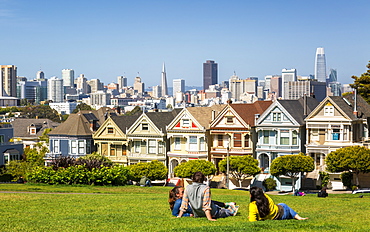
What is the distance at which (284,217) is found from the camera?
59.9 ft

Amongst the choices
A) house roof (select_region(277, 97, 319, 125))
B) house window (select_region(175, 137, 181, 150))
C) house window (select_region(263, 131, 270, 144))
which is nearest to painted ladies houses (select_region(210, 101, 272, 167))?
house window (select_region(263, 131, 270, 144))

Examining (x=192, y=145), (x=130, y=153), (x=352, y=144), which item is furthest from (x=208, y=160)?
(x=352, y=144)

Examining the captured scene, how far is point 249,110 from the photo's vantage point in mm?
58812

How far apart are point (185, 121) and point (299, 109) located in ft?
36.4

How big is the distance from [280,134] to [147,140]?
1380 cm

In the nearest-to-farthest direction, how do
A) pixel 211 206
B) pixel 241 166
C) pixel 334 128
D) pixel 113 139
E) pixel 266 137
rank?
pixel 211 206
pixel 334 128
pixel 241 166
pixel 266 137
pixel 113 139

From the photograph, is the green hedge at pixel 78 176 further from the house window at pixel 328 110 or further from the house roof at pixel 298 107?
the house window at pixel 328 110

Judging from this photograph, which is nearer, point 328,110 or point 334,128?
point 334,128

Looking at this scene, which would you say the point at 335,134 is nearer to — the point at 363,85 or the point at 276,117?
the point at 276,117

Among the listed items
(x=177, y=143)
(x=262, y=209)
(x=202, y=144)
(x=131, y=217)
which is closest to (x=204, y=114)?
(x=202, y=144)

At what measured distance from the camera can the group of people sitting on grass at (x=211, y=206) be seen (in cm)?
1760

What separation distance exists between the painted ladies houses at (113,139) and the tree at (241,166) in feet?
40.3

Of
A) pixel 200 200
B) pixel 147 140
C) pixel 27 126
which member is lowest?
pixel 200 200

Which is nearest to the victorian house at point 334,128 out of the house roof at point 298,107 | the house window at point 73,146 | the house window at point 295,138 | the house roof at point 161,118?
the house window at point 295,138
